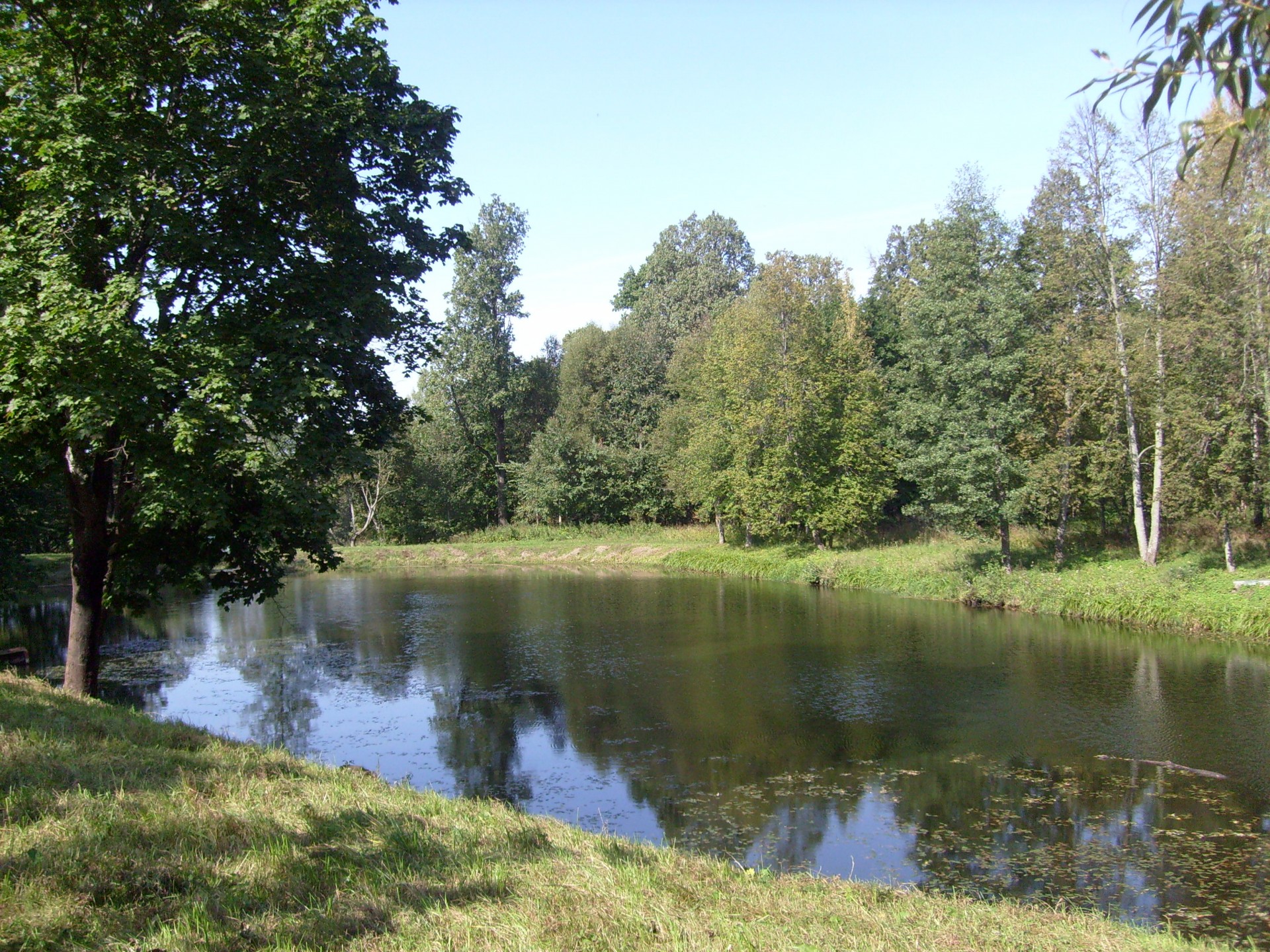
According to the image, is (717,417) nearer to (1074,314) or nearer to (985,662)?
(1074,314)

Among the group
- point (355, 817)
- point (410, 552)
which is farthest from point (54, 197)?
point (410, 552)

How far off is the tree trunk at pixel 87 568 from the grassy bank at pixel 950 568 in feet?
77.7

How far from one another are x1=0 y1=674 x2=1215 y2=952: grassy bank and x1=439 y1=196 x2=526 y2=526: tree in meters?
42.8

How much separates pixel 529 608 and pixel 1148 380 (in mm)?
20803

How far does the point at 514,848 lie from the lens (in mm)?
6602

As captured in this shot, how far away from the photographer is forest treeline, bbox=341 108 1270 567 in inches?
909

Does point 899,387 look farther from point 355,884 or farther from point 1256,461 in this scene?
point 355,884

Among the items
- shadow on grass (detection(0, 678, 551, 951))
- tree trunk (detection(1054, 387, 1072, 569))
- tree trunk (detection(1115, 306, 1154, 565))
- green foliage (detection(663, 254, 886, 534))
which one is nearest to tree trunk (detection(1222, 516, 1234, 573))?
tree trunk (detection(1115, 306, 1154, 565))

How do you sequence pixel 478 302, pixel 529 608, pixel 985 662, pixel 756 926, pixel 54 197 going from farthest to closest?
pixel 478 302, pixel 529 608, pixel 985 662, pixel 54 197, pixel 756 926

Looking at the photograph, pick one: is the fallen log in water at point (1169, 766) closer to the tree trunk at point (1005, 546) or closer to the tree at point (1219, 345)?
the tree at point (1219, 345)

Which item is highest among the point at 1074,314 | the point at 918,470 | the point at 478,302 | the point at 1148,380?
the point at 478,302

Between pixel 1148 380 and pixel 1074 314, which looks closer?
pixel 1148 380

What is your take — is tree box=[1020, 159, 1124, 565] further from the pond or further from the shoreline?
the pond

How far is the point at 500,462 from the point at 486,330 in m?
8.18
